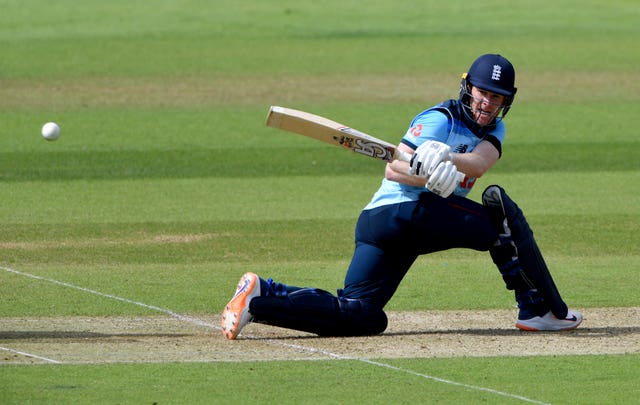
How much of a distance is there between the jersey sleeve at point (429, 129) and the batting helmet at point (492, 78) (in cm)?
20

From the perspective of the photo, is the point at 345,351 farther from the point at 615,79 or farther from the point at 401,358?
the point at 615,79

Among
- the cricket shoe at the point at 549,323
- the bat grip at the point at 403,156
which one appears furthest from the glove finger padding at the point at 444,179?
the cricket shoe at the point at 549,323

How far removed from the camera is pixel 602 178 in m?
14.3

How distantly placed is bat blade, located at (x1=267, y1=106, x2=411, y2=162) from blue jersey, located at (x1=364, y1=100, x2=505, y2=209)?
0.17 meters

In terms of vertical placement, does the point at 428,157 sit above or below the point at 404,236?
above

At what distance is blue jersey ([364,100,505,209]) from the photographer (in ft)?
24.0

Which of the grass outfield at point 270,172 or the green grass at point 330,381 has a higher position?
the grass outfield at point 270,172

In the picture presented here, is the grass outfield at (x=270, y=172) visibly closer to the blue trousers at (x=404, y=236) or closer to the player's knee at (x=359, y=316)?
the player's knee at (x=359, y=316)

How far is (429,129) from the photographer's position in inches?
288

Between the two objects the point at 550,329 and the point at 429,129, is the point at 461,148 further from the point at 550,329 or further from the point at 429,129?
the point at 550,329

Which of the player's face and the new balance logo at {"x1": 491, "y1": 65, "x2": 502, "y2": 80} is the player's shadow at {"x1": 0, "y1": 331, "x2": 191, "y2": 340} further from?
the new balance logo at {"x1": 491, "y1": 65, "x2": 502, "y2": 80}

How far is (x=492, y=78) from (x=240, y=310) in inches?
77.4

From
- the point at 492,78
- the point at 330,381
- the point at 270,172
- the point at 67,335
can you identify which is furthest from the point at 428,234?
the point at 270,172

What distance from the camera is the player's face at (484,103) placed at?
7426 millimetres
